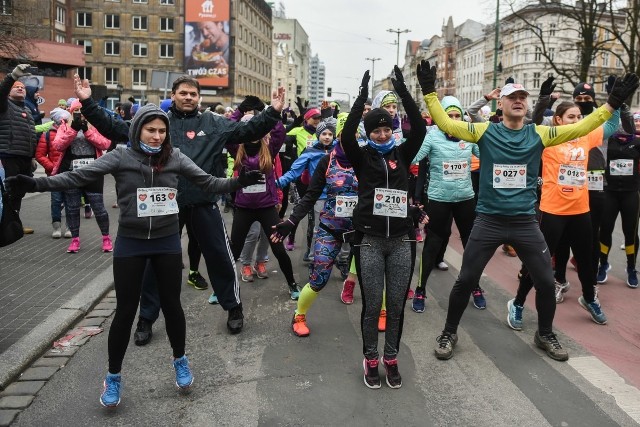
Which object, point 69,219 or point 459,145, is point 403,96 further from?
point 69,219

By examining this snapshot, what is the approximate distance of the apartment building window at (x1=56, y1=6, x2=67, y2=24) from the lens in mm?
64831

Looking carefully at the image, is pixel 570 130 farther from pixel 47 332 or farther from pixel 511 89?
pixel 47 332

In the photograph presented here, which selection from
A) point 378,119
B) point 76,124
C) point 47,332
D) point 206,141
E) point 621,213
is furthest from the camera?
point 76,124

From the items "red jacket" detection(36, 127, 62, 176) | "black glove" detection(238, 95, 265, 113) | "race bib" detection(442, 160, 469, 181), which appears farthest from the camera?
"red jacket" detection(36, 127, 62, 176)

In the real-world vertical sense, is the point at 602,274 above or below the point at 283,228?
below

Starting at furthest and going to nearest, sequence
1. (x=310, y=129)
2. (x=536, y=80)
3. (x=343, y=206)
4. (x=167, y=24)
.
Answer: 1. (x=536, y=80)
2. (x=167, y=24)
3. (x=310, y=129)
4. (x=343, y=206)

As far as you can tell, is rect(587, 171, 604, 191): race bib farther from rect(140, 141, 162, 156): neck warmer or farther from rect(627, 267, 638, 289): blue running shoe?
rect(140, 141, 162, 156): neck warmer

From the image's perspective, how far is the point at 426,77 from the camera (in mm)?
4332

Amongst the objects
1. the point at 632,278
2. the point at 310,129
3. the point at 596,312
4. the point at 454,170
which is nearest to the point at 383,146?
the point at 454,170

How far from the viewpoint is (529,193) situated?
4.62 meters

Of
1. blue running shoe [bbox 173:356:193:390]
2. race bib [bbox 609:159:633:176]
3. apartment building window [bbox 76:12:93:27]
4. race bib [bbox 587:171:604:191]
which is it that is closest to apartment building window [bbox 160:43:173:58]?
apartment building window [bbox 76:12:93:27]

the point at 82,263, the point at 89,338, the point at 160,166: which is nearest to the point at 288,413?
the point at 160,166

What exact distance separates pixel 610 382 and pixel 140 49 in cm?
7670

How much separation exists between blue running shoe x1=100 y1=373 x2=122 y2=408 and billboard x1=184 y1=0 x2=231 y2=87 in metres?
72.5
